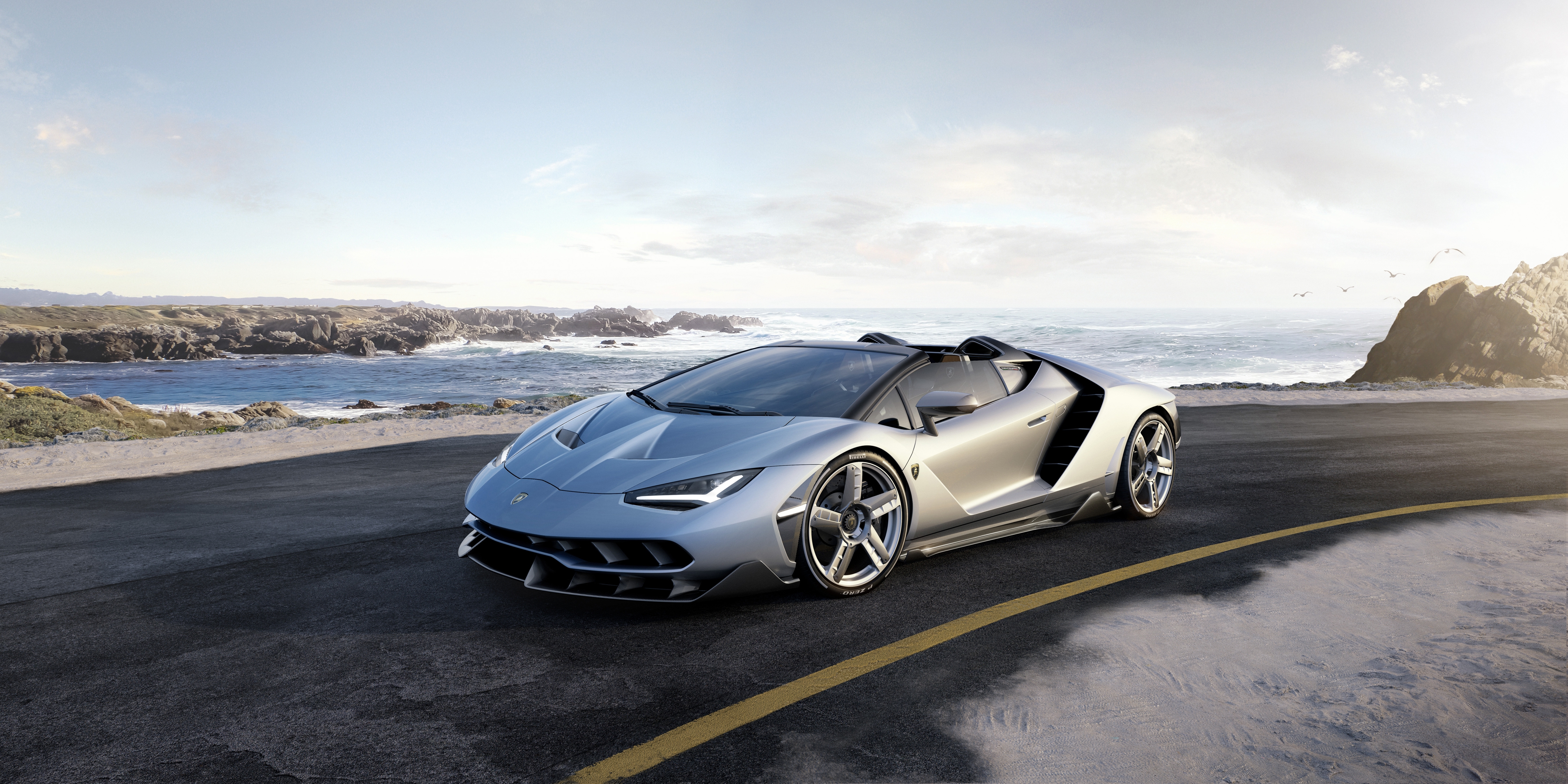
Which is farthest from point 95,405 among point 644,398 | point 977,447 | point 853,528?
point 977,447

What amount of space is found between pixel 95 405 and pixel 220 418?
8.73ft

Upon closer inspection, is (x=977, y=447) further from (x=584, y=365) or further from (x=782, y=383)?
(x=584, y=365)

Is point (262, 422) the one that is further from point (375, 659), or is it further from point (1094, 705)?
point (1094, 705)

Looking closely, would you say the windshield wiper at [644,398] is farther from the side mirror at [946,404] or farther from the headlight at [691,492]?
the side mirror at [946,404]

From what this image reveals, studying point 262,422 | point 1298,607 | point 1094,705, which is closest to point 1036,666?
point 1094,705

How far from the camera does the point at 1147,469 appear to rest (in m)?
5.67

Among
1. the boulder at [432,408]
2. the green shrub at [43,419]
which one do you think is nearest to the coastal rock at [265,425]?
the boulder at [432,408]

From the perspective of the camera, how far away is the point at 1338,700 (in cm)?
283

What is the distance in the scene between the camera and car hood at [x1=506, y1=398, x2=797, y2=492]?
11.9ft

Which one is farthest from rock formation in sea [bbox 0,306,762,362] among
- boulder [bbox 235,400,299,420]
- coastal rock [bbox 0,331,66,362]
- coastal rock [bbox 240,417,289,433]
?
coastal rock [bbox 240,417,289,433]

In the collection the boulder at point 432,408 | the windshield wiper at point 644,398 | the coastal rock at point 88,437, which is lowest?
the boulder at point 432,408

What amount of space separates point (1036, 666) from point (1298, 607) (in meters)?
1.62

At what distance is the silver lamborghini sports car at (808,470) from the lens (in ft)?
11.4

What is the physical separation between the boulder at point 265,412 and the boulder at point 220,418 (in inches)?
9.7
